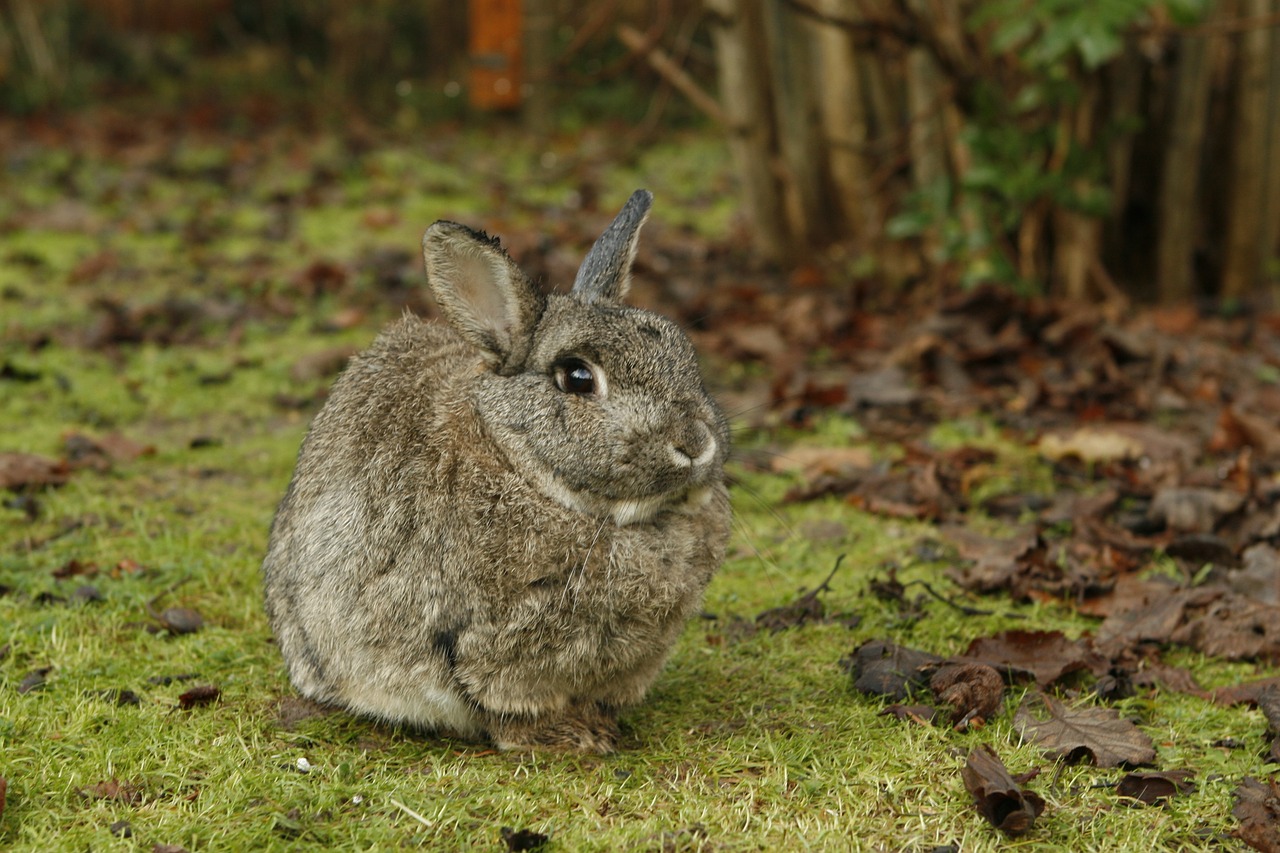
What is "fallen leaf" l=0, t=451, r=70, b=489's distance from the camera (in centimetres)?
583

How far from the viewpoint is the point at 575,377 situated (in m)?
3.76

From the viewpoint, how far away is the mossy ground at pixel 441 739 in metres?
3.44

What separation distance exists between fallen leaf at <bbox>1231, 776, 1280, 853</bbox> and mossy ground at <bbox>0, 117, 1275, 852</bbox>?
0.04 metres

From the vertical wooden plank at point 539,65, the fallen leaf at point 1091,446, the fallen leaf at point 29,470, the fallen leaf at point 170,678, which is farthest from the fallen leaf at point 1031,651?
the vertical wooden plank at point 539,65

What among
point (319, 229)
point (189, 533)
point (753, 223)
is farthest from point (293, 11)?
point (189, 533)

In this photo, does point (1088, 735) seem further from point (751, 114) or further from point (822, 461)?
point (751, 114)

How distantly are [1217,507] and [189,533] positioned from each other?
13.8ft

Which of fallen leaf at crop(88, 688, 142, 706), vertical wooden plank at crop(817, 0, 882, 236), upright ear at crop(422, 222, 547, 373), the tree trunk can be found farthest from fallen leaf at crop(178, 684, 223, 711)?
the tree trunk

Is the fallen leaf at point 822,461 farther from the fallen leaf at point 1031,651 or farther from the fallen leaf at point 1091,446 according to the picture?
the fallen leaf at point 1031,651

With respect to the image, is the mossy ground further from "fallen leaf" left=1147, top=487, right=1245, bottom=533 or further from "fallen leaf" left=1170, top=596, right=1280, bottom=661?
"fallen leaf" left=1147, top=487, right=1245, bottom=533

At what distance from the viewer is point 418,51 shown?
1614cm

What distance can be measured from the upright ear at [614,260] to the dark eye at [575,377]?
1.07 ft

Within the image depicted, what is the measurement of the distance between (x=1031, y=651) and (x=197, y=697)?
8.59 feet

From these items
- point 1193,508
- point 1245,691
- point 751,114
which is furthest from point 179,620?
point 751,114
